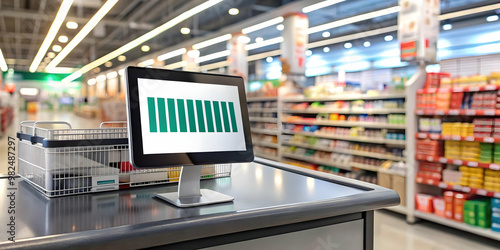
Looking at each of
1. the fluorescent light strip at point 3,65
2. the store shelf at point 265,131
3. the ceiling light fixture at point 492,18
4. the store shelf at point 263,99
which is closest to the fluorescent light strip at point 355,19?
the ceiling light fixture at point 492,18

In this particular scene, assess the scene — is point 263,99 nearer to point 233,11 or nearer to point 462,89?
point 233,11

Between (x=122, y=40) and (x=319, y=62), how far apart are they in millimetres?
11632

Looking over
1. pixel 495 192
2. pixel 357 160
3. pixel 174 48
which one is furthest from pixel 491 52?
pixel 174 48

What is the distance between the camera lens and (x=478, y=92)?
4.28 meters

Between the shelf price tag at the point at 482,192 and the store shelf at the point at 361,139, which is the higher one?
the store shelf at the point at 361,139

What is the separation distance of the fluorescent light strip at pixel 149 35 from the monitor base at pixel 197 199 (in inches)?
74.4

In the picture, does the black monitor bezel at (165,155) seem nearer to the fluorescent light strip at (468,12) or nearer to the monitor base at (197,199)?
the monitor base at (197,199)

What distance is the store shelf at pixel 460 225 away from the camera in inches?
154

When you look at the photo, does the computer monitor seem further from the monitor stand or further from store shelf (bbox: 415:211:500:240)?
store shelf (bbox: 415:211:500:240)

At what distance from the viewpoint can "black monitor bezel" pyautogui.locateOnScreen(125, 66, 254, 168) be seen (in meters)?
1.12

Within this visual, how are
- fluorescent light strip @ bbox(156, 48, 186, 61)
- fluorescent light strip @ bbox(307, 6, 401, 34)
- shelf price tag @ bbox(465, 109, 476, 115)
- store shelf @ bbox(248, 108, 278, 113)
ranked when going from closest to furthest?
1. fluorescent light strip @ bbox(156, 48, 186, 61)
2. shelf price tag @ bbox(465, 109, 476, 115)
3. store shelf @ bbox(248, 108, 278, 113)
4. fluorescent light strip @ bbox(307, 6, 401, 34)

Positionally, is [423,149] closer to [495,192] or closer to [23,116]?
[495,192]

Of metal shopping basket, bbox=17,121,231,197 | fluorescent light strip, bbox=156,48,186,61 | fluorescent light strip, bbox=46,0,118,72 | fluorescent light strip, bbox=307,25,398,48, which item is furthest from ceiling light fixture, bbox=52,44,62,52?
fluorescent light strip, bbox=307,25,398,48

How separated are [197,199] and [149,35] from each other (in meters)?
2.90
